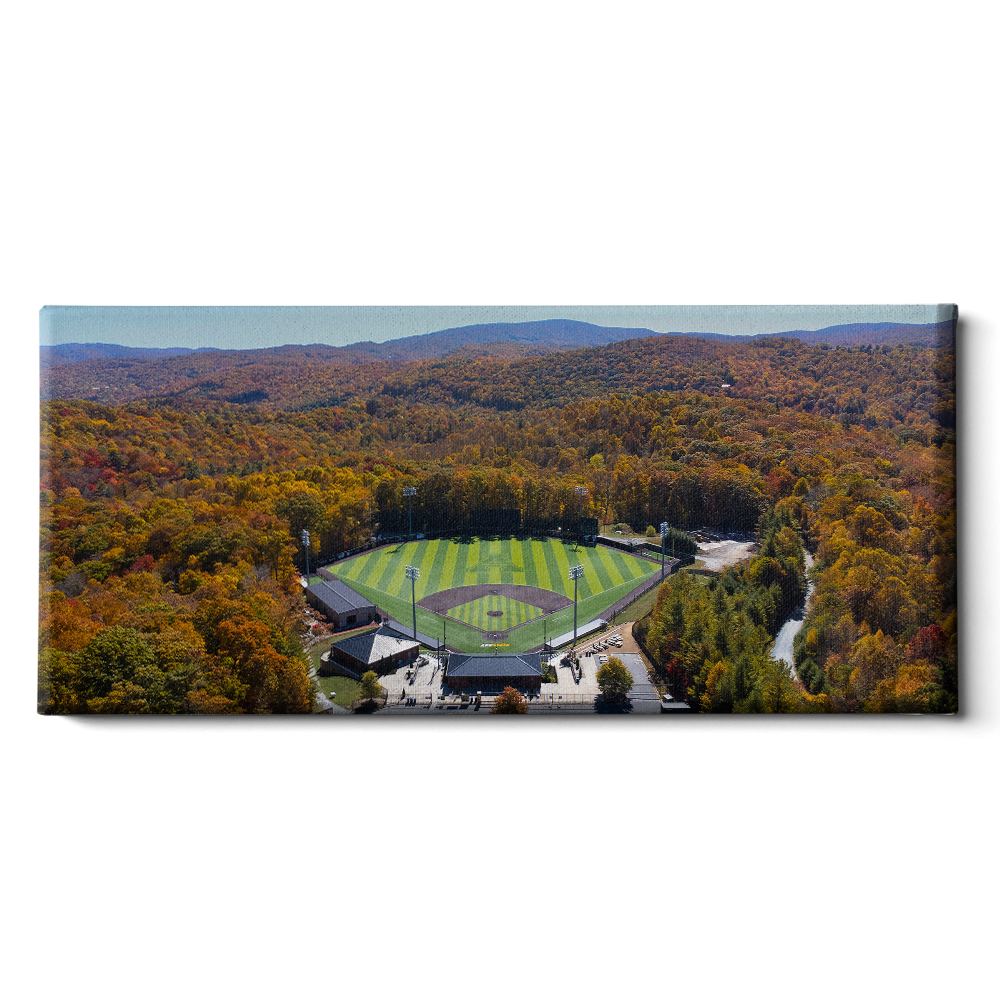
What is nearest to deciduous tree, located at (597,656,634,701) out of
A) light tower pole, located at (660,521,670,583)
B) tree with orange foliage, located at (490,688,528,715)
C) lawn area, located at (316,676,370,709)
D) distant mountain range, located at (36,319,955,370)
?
tree with orange foliage, located at (490,688,528,715)

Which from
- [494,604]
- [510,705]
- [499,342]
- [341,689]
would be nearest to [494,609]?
[494,604]

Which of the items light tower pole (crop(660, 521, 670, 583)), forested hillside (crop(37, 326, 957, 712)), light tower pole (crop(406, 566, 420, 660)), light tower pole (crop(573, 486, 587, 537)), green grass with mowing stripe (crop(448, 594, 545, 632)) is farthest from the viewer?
light tower pole (crop(573, 486, 587, 537))

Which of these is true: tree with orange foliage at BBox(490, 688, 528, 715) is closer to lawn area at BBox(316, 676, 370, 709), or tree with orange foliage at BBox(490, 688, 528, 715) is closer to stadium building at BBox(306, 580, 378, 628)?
lawn area at BBox(316, 676, 370, 709)

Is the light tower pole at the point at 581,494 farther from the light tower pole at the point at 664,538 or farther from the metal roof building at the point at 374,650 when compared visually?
the metal roof building at the point at 374,650

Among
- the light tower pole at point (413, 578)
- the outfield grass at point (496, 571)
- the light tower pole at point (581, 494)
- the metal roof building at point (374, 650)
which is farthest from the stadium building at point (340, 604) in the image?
the light tower pole at point (581, 494)

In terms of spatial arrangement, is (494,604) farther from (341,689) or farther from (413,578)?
(341,689)
